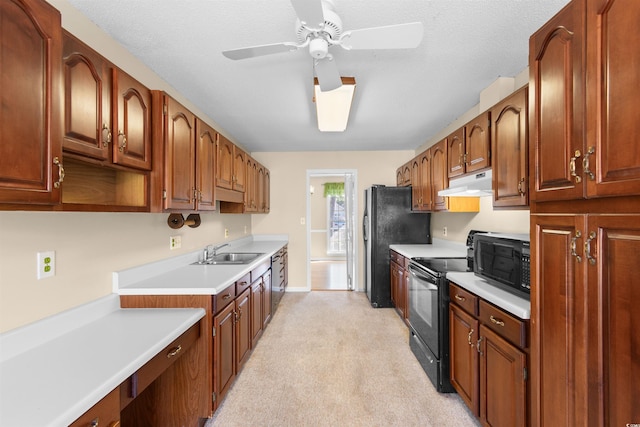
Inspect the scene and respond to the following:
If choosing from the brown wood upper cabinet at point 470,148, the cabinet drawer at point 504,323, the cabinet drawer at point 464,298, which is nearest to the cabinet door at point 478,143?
the brown wood upper cabinet at point 470,148

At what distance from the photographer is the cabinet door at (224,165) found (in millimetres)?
2572

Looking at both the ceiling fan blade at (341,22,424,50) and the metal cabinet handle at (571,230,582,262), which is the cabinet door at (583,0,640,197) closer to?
the metal cabinet handle at (571,230,582,262)

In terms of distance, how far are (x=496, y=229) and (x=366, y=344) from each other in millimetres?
1735

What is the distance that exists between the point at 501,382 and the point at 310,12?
6.91 feet

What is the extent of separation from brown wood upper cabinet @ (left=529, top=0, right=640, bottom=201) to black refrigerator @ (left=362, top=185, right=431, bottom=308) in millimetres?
2697

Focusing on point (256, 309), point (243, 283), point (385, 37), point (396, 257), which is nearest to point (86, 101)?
point (385, 37)

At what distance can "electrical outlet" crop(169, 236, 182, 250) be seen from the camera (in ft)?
7.95

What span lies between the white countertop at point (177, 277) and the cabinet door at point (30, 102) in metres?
0.95

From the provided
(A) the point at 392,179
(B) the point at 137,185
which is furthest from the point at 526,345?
(A) the point at 392,179

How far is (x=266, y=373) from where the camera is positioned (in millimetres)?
2412

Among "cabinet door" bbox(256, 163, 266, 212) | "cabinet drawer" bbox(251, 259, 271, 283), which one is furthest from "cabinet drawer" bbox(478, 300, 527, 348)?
"cabinet door" bbox(256, 163, 266, 212)

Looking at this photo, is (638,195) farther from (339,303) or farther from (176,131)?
(339,303)

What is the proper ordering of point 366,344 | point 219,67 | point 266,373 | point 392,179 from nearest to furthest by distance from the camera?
point 219,67 < point 266,373 < point 366,344 < point 392,179

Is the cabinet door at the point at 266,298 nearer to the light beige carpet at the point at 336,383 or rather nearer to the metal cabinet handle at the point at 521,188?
the light beige carpet at the point at 336,383
